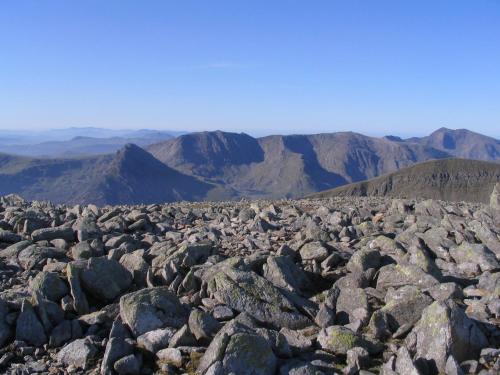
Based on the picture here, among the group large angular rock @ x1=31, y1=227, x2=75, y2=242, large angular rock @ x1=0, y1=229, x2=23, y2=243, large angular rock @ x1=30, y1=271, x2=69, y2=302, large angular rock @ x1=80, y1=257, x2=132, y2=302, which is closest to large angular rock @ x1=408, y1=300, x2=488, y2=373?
large angular rock @ x1=80, y1=257, x2=132, y2=302

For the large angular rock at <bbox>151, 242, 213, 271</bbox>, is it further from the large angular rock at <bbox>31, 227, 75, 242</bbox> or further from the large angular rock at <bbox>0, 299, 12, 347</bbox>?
the large angular rock at <bbox>31, 227, 75, 242</bbox>

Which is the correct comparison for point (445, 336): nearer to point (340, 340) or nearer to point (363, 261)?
point (340, 340)

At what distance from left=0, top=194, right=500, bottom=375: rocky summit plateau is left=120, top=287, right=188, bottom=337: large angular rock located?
0.04m

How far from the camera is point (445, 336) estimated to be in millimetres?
11781

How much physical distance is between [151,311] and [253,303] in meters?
3.07

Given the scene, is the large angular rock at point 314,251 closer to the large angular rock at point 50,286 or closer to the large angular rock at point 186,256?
the large angular rock at point 186,256

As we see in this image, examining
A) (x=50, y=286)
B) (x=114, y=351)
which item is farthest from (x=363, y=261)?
(x=50, y=286)

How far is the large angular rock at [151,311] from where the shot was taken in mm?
13898

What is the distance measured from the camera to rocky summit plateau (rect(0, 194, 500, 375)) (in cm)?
1195

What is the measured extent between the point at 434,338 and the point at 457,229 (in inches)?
482

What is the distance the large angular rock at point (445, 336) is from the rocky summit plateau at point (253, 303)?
0.10 ft

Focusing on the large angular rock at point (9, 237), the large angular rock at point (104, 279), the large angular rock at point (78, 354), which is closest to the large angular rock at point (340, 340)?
the large angular rock at point (78, 354)

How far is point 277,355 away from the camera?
1229cm

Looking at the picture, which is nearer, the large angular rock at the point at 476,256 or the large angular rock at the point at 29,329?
the large angular rock at the point at 29,329
